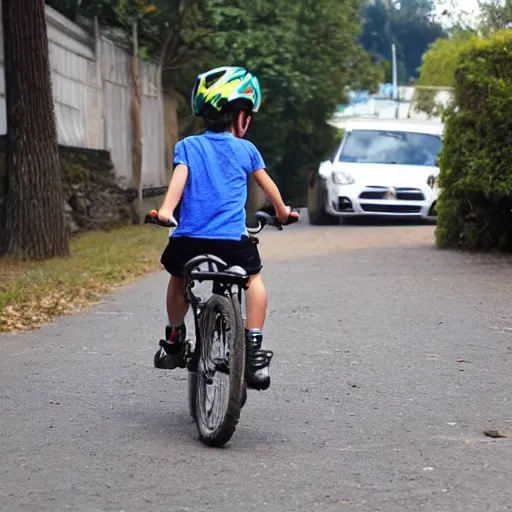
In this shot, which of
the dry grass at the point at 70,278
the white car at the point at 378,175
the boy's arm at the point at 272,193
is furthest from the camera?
the white car at the point at 378,175

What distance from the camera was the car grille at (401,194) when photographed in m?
21.6

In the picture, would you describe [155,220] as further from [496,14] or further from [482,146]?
[496,14]

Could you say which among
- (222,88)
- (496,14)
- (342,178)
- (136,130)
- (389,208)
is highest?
(496,14)

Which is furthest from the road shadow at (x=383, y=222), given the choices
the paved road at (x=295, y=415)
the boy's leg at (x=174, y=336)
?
the boy's leg at (x=174, y=336)

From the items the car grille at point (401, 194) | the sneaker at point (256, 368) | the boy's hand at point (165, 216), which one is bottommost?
the car grille at point (401, 194)

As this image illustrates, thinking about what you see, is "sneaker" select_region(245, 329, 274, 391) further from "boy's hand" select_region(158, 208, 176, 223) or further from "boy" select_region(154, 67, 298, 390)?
"boy's hand" select_region(158, 208, 176, 223)

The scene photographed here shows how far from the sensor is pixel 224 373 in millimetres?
5902

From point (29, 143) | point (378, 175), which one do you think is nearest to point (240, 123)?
point (29, 143)

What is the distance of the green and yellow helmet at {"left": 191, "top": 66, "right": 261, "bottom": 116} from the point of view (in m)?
6.20

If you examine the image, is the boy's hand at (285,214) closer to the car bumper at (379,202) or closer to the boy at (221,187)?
the boy at (221,187)

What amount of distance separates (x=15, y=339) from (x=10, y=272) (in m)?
4.92

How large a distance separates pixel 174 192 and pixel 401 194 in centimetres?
1574

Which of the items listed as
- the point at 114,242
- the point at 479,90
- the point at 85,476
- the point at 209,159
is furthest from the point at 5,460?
the point at 114,242

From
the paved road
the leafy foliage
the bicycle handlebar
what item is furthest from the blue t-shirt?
the leafy foliage
